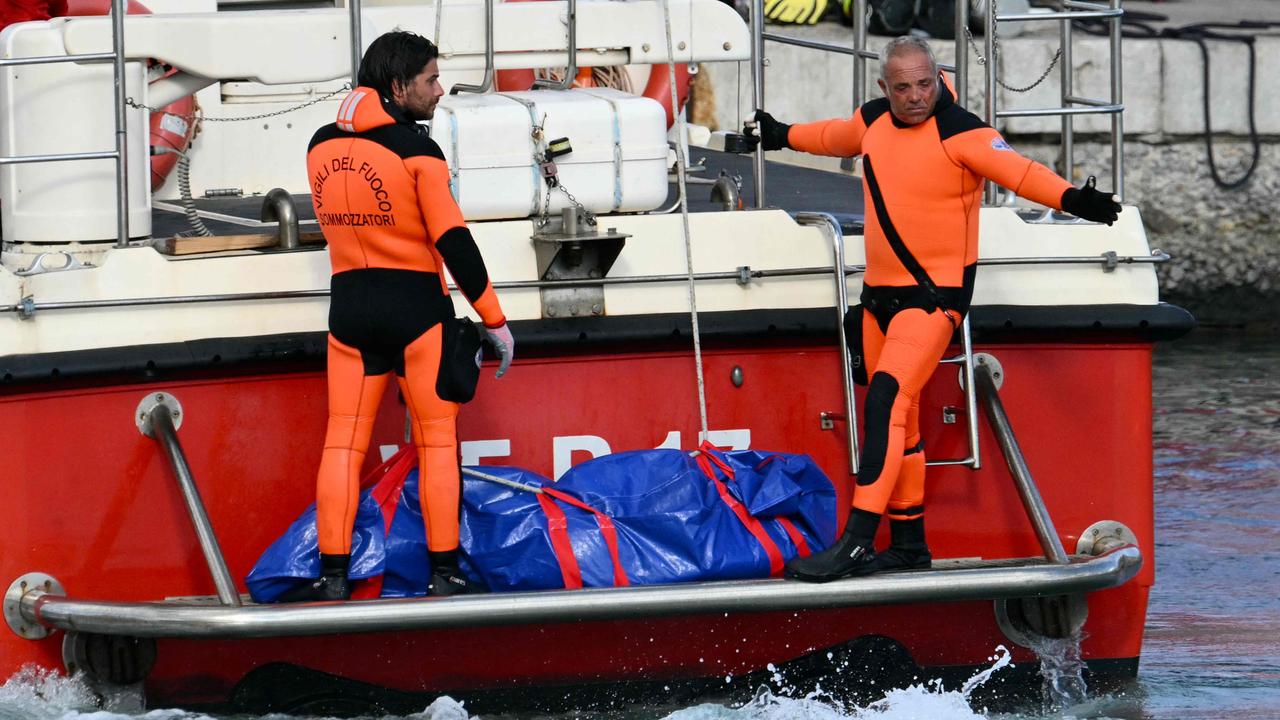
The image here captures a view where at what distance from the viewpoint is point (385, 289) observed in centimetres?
449

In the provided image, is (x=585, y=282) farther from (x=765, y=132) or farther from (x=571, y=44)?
(x=571, y=44)

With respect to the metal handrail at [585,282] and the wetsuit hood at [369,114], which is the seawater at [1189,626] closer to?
the metal handrail at [585,282]

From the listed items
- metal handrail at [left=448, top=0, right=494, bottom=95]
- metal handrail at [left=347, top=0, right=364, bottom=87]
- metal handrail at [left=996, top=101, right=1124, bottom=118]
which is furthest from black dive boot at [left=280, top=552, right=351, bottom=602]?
metal handrail at [left=996, top=101, right=1124, bottom=118]

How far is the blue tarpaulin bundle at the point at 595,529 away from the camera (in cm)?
461

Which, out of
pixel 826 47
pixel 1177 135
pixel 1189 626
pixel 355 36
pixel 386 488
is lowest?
pixel 1189 626

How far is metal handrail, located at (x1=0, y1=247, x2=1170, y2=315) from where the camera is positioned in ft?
15.2

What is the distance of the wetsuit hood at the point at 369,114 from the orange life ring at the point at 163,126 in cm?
141

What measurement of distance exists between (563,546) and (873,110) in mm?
1358

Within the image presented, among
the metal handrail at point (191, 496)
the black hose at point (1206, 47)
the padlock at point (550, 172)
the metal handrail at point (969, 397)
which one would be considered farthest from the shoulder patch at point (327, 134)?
the black hose at point (1206, 47)

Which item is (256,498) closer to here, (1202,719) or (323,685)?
(323,685)

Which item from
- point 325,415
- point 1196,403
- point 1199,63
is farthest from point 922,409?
point 1199,63

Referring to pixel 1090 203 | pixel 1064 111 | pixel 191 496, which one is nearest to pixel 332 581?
pixel 191 496

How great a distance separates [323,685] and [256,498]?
0.51 metres

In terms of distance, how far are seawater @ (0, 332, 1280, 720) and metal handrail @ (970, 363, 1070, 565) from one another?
46 centimetres
